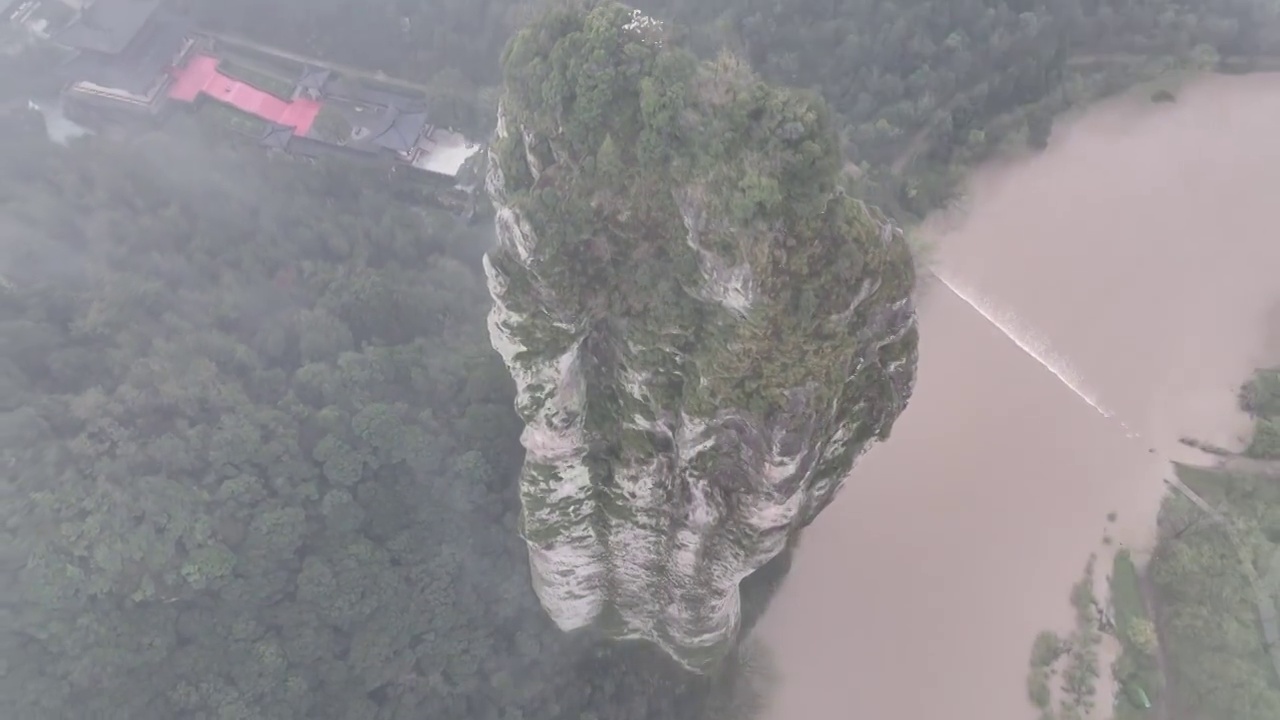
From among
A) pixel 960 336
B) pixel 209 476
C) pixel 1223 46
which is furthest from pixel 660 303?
pixel 1223 46

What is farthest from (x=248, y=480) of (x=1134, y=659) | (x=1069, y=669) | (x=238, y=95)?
(x=1134, y=659)

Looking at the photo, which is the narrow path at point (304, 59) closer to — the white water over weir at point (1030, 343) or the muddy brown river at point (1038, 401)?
the muddy brown river at point (1038, 401)

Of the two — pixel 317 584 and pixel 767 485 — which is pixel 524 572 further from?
pixel 767 485

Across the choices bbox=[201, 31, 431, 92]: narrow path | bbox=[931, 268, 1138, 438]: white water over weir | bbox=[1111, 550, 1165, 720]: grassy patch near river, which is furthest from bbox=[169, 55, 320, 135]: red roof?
bbox=[1111, 550, 1165, 720]: grassy patch near river

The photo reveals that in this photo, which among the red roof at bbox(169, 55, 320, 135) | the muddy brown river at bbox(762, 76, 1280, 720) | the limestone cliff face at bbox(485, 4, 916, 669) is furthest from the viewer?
the red roof at bbox(169, 55, 320, 135)

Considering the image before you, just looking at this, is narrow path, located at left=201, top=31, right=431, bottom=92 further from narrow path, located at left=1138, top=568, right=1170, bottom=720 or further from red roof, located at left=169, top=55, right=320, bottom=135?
narrow path, located at left=1138, top=568, right=1170, bottom=720

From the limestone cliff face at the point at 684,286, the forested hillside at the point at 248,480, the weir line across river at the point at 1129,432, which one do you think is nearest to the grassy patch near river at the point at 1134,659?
the weir line across river at the point at 1129,432
